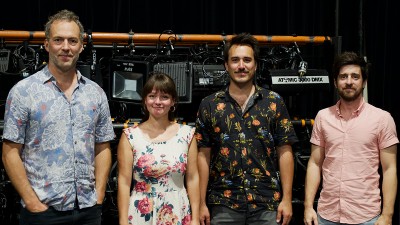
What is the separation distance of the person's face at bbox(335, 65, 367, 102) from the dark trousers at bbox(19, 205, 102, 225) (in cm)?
133

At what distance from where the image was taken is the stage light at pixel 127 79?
3.63m

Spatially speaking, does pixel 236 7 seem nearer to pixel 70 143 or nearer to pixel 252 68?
pixel 252 68

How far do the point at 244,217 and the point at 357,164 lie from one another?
0.60m

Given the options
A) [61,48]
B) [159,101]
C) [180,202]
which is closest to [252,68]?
[159,101]

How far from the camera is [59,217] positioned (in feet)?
8.12

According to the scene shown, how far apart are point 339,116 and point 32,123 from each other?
1475mm

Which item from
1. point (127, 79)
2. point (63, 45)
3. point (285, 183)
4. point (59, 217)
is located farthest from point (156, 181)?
point (127, 79)

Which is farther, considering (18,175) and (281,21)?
(281,21)

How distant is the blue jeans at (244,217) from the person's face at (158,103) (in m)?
0.56

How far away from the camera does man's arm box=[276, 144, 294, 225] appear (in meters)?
2.77

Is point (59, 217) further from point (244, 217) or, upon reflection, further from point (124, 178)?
point (244, 217)

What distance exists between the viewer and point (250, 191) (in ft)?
9.05

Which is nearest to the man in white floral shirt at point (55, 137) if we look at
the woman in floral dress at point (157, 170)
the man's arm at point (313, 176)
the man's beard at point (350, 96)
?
the woman in floral dress at point (157, 170)

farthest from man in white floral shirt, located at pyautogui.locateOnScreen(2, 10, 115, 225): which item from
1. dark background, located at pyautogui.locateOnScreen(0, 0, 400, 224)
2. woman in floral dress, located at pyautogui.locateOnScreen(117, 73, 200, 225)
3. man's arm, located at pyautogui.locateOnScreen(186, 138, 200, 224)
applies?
dark background, located at pyautogui.locateOnScreen(0, 0, 400, 224)
